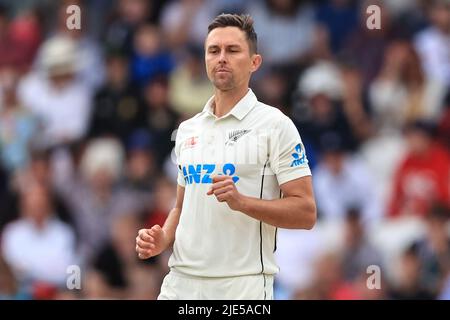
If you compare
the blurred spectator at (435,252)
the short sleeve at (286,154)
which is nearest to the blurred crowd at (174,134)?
the blurred spectator at (435,252)

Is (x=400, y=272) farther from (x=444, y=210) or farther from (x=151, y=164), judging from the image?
(x=151, y=164)

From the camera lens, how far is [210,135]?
4453 mm

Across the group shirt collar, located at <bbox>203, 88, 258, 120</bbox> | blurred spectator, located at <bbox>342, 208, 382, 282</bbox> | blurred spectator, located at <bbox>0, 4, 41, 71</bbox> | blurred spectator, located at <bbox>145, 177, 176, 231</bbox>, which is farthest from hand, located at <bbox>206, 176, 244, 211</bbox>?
blurred spectator, located at <bbox>0, 4, 41, 71</bbox>

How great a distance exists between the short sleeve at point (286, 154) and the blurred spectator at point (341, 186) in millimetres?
4204

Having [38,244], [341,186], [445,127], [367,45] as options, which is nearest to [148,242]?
[341,186]

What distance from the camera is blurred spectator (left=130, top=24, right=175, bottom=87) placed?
30.7 feet

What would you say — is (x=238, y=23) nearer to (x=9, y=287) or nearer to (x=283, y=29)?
(x=9, y=287)

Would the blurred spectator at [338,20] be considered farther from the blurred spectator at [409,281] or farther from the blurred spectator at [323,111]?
the blurred spectator at [409,281]

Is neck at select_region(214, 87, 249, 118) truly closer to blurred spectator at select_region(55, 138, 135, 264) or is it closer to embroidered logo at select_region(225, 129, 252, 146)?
embroidered logo at select_region(225, 129, 252, 146)

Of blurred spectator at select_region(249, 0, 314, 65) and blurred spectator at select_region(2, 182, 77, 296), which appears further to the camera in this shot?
blurred spectator at select_region(249, 0, 314, 65)

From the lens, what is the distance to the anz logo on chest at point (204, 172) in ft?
14.1

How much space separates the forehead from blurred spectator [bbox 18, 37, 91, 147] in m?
5.09

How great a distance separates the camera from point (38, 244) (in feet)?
28.8

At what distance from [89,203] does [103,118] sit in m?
0.89
